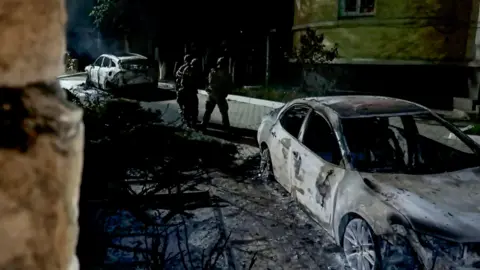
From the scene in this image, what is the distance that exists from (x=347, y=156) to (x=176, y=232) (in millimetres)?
1964

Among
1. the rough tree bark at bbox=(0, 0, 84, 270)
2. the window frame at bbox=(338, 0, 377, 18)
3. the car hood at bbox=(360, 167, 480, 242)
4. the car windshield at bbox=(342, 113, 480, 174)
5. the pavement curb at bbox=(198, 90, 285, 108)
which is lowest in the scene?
the pavement curb at bbox=(198, 90, 285, 108)

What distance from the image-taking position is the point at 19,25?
1.96 feet

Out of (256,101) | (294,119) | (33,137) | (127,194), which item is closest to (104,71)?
(256,101)

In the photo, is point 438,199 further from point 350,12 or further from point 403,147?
point 350,12

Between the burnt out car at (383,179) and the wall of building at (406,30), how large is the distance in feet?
25.8

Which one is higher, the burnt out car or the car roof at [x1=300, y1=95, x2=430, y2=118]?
the car roof at [x1=300, y1=95, x2=430, y2=118]

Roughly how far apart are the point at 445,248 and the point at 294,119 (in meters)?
2.92

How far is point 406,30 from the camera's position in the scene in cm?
1337

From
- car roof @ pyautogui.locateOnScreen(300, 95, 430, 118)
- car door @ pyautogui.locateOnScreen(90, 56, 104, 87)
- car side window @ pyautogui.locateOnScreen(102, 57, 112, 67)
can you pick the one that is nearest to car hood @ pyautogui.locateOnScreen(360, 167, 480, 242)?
car roof @ pyautogui.locateOnScreen(300, 95, 430, 118)

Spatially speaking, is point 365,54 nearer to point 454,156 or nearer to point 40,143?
point 454,156

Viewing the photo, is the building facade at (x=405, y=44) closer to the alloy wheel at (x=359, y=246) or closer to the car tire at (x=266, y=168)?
the car tire at (x=266, y=168)

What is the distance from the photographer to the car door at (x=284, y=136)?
5762 millimetres

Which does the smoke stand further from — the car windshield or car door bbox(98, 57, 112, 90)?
the car windshield

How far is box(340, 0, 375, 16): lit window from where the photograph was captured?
1406 centimetres
